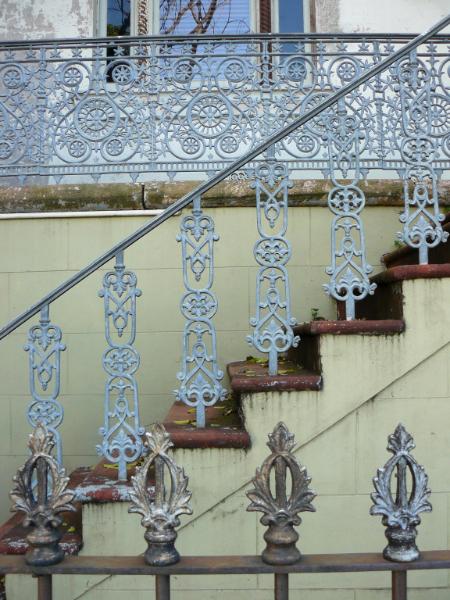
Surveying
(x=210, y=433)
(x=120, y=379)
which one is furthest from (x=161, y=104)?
(x=210, y=433)

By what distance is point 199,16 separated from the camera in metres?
6.71

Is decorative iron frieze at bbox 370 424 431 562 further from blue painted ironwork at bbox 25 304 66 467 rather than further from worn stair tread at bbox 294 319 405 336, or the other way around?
blue painted ironwork at bbox 25 304 66 467

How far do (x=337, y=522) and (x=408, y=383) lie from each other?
82cm

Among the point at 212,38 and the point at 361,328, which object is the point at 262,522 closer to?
the point at 361,328

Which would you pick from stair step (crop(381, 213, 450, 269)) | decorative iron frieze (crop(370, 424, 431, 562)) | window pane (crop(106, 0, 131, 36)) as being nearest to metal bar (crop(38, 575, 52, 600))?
decorative iron frieze (crop(370, 424, 431, 562))

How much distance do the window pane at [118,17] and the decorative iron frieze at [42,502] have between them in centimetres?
610

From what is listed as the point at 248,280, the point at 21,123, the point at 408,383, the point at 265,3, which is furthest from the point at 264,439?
the point at 265,3

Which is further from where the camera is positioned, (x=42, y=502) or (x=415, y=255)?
(x=415, y=255)

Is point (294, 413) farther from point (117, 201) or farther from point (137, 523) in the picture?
point (117, 201)

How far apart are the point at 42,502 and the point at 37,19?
6.07m

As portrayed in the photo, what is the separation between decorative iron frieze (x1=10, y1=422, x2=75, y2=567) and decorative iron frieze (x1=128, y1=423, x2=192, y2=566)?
0.19m

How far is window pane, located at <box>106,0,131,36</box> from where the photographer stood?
21.4 ft

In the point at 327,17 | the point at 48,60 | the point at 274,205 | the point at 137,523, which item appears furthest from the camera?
the point at 327,17

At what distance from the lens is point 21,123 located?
4.84 meters
